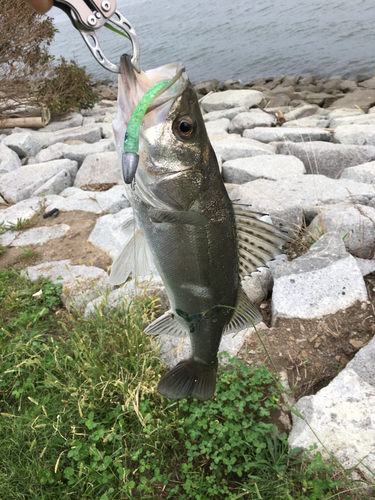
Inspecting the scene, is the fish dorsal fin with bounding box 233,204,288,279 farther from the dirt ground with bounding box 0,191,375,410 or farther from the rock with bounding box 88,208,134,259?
the rock with bounding box 88,208,134,259

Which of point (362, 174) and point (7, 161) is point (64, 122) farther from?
point (362, 174)

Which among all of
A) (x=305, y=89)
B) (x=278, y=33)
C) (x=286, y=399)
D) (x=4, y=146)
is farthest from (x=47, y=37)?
(x=278, y=33)

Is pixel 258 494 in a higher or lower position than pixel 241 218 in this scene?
lower

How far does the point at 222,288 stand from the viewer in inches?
59.1

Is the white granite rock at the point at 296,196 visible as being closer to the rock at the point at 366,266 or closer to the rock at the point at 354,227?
the rock at the point at 354,227

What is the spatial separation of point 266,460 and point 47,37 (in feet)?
39.6

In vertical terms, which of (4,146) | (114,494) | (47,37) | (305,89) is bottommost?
(305,89)

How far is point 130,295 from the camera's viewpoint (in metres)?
3.57

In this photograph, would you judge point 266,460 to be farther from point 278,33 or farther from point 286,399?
point 278,33

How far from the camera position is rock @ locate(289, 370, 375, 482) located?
2.28 metres

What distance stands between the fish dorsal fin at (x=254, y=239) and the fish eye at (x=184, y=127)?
40cm

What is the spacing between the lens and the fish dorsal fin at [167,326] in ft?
5.48

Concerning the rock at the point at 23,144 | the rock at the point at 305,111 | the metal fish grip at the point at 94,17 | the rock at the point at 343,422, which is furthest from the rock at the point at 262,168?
the rock at the point at 305,111

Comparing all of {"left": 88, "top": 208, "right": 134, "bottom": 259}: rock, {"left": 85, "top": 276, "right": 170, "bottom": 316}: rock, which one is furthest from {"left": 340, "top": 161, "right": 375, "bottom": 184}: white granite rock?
{"left": 85, "top": 276, "right": 170, "bottom": 316}: rock
